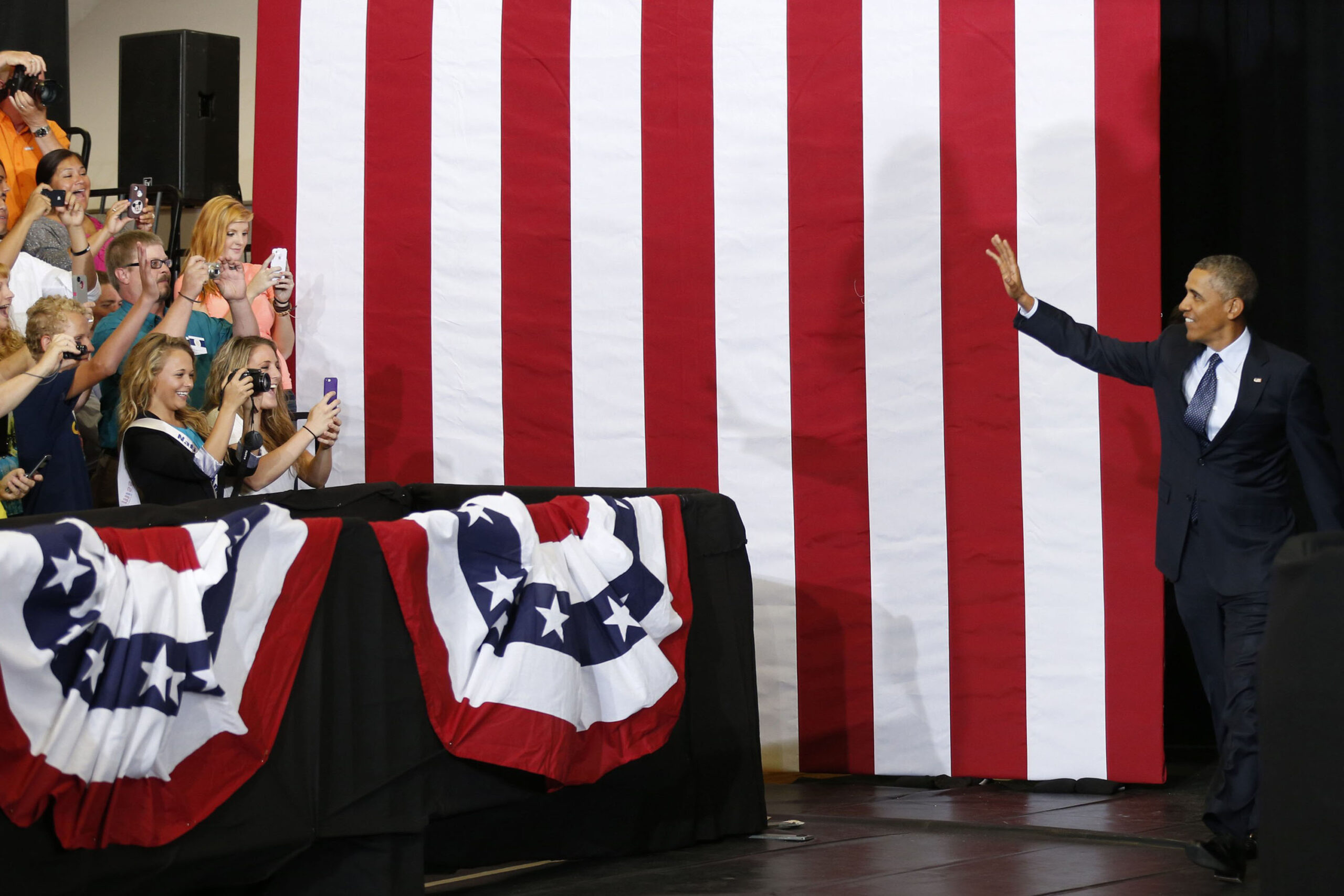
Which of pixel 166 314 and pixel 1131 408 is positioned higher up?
pixel 166 314

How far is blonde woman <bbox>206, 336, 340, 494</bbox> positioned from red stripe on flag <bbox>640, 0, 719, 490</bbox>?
1.07 metres

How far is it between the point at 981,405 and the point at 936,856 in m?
1.51

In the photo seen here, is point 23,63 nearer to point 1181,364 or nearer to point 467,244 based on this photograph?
point 467,244

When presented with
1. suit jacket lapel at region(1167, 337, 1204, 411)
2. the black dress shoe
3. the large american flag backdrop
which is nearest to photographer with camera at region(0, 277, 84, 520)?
the large american flag backdrop

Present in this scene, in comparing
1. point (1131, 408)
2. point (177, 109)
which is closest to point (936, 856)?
point (1131, 408)

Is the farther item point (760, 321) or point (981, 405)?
point (760, 321)

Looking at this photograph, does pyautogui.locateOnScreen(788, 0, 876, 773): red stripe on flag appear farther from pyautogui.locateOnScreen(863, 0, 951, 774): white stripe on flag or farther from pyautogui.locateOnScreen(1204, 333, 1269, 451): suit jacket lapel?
pyautogui.locateOnScreen(1204, 333, 1269, 451): suit jacket lapel

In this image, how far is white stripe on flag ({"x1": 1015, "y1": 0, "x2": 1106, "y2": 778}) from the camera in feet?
14.8

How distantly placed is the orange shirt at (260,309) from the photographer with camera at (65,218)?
0.36m

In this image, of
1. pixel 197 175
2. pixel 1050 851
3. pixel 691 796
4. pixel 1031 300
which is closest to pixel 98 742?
pixel 691 796

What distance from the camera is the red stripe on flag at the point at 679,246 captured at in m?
4.88

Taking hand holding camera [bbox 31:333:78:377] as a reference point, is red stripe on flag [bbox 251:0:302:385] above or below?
above

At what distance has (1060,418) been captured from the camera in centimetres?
455

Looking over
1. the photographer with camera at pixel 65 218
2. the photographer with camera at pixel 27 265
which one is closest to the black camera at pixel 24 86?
the photographer with camera at pixel 65 218
